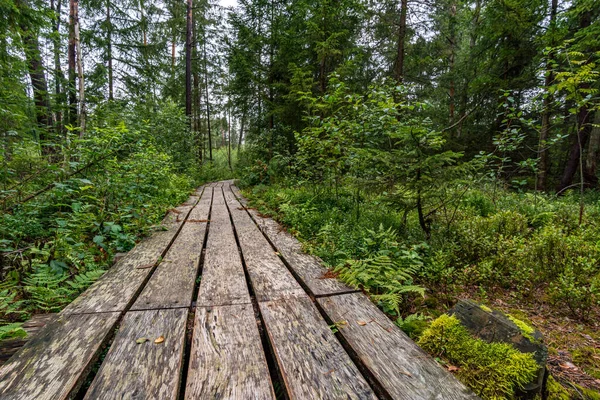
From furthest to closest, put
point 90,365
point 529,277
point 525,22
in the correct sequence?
point 525,22 < point 529,277 < point 90,365


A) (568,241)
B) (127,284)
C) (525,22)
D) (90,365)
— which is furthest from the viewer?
(525,22)

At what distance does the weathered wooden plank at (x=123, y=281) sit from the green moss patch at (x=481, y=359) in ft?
6.82

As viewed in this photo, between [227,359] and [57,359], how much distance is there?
0.83 m

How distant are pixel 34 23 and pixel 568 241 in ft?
37.7

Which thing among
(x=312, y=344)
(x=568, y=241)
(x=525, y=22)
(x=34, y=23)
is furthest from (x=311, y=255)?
(x=525, y=22)

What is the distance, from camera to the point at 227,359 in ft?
4.13

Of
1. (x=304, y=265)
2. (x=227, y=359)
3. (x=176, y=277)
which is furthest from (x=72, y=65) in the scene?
(x=227, y=359)

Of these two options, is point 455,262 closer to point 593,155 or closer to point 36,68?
point 593,155

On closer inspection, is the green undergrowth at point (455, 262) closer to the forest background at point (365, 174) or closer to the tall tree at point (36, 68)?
the forest background at point (365, 174)

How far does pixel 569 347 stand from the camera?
6.09 ft

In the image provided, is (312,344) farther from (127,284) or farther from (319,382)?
(127,284)

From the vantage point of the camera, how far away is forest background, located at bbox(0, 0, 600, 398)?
2311mm

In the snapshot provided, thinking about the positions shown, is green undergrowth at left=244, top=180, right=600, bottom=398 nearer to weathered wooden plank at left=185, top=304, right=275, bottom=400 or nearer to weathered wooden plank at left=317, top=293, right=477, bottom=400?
weathered wooden plank at left=317, top=293, right=477, bottom=400

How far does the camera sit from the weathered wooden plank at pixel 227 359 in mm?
1077
